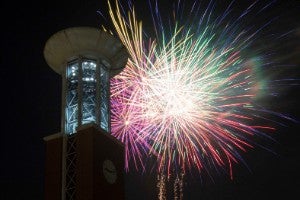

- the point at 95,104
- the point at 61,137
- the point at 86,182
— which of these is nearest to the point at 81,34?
the point at 95,104

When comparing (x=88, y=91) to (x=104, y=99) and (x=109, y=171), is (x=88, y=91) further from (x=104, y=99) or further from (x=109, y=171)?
(x=109, y=171)

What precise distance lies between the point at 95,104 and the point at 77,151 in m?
3.83

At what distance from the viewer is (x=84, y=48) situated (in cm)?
3328

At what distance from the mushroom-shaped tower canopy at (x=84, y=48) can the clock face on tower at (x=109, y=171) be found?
22.5 feet

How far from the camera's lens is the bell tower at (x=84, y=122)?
29.0 metres

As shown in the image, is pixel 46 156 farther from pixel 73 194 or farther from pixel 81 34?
pixel 81 34

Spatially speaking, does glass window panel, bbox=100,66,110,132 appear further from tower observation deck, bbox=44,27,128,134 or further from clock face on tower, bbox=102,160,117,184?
clock face on tower, bbox=102,160,117,184

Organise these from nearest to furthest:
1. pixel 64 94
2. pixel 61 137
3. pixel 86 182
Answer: pixel 86 182
pixel 61 137
pixel 64 94

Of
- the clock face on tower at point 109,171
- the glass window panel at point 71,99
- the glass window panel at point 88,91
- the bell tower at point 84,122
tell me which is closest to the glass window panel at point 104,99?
the bell tower at point 84,122

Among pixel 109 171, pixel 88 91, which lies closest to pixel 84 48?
pixel 88 91

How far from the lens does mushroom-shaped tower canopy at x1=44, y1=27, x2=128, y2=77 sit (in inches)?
1276

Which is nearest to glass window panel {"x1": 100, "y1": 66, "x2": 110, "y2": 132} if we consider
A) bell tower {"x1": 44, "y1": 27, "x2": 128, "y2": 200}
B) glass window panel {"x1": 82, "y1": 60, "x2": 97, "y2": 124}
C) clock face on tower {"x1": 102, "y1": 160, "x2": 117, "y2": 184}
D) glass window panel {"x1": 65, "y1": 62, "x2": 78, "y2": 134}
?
bell tower {"x1": 44, "y1": 27, "x2": 128, "y2": 200}

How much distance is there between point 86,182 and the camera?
92.6 feet

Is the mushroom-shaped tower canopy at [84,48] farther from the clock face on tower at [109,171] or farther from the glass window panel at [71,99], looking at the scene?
the clock face on tower at [109,171]
